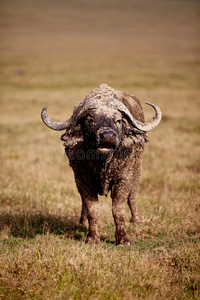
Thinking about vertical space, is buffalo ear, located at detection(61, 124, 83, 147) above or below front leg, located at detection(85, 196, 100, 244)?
above

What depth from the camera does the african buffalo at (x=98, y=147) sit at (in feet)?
16.2

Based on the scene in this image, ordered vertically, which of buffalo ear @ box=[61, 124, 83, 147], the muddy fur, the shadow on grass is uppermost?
buffalo ear @ box=[61, 124, 83, 147]

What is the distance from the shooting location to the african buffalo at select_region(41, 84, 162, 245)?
4.93 meters

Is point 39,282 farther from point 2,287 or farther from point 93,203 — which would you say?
point 93,203

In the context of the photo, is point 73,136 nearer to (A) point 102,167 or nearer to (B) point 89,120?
(B) point 89,120

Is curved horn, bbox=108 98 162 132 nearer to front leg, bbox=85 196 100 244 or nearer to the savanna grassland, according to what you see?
front leg, bbox=85 196 100 244

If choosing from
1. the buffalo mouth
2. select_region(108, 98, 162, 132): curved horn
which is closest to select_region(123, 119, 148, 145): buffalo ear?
select_region(108, 98, 162, 132): curved horn

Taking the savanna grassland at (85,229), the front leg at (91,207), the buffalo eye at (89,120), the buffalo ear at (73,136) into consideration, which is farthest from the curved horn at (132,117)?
the savanna grassland at (85,229)

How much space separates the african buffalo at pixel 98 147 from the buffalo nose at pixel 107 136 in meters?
0.24

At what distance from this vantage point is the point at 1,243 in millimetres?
5070

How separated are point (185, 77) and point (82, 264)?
39666mm

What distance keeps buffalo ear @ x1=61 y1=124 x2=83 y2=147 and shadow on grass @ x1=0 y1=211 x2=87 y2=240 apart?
137 centimetres

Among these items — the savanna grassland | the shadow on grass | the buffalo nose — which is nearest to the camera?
the savanna grassland

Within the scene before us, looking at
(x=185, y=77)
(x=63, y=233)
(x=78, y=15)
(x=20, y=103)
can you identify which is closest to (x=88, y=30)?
(x=78, y=15)
